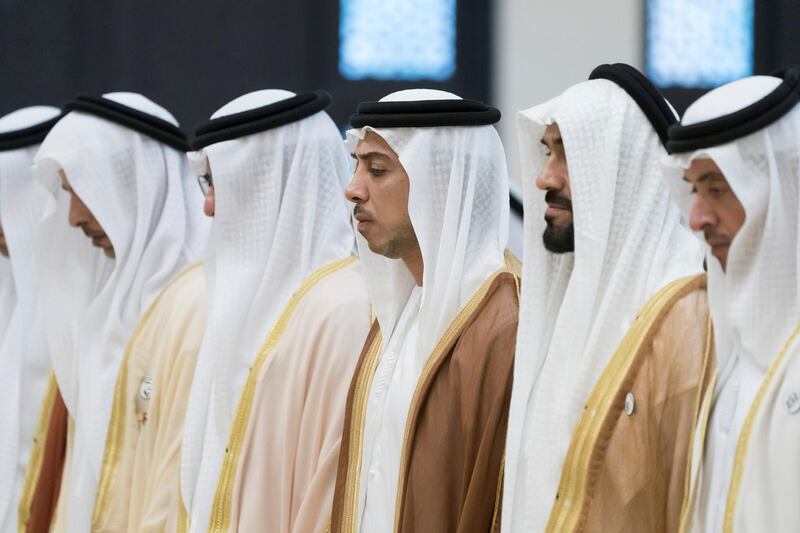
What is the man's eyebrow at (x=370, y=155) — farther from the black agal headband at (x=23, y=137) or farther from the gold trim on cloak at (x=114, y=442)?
the black agal headband at (x=23, y=137)

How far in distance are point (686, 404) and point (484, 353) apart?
0.61 m

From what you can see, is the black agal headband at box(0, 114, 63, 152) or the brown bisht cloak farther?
the black agal headband at box(0, 114, 63, 152)

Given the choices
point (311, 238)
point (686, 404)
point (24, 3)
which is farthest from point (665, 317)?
point (24, 3)

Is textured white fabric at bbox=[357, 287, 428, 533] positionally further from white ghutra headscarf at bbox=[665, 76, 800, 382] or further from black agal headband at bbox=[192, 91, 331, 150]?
white ghutra headscarf at bbox=[665, 76, 800, 382]

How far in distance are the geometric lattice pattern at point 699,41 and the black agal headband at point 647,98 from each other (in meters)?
4.46

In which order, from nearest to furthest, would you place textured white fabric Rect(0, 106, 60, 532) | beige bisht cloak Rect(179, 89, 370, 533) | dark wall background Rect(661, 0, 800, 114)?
beige bisht cloak Rect(179, 89, 370, 533), textured white fabric Rect(0, 106, 60, 532), dark wall background Rect(661, 0, 800, 114)

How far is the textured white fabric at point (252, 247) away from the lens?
15.1 ft

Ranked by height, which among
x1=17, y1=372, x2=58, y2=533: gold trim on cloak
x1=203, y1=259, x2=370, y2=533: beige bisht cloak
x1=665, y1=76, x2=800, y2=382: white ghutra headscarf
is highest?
x1=665, y1=76, x2=800, y2=382: white ghutra headscarf

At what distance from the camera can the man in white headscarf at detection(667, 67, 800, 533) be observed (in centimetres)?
311

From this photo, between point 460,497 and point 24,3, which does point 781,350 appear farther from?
point 24,3

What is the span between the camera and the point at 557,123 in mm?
3707

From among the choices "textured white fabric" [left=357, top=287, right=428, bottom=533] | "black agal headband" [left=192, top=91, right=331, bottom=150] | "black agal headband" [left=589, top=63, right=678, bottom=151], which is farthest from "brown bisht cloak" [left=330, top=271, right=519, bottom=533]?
"black agal headband" [left=192, top=91, right=331, bottom=150]

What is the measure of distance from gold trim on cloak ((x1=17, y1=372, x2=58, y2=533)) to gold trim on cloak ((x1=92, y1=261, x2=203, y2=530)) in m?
0.46

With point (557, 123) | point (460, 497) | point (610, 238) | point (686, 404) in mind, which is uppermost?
point (557, 123)
